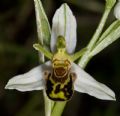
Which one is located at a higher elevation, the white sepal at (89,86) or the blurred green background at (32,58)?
the white sepal at (89,86)

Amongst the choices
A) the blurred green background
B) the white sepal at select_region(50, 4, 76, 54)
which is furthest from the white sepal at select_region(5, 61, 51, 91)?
the blurred green background

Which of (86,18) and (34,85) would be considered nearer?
(34,85)

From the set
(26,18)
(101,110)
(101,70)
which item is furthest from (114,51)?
(26,18)

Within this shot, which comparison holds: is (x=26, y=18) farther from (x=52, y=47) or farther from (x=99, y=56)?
(x=52, y=47)

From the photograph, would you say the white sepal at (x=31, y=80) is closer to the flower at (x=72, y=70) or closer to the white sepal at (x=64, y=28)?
the flower at (x=72, y=70)

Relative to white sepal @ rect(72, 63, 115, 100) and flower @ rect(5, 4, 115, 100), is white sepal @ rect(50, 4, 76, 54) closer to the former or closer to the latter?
flower @ rect(5, 4, 115, 100)

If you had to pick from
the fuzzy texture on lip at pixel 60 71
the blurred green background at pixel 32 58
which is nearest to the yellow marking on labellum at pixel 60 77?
the fuzzy texture on lip at pixel 60 71
